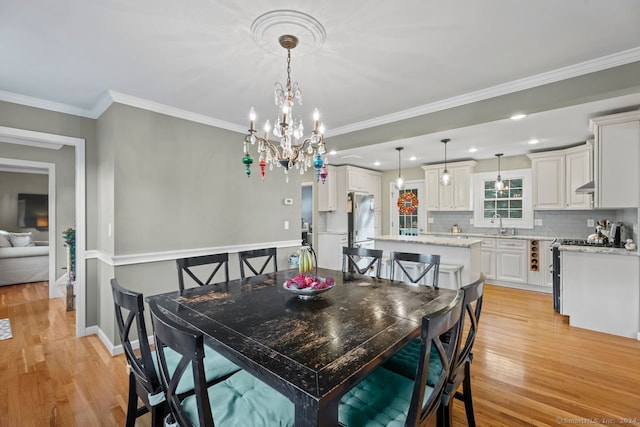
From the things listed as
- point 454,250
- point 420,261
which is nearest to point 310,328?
point 420,261

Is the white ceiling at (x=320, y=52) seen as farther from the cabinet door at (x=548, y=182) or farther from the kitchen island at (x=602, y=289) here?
the cabinet door at (x=548, y=182)

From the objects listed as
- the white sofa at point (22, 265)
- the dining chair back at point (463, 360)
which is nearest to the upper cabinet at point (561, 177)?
the dining chair back at point (463, 360)

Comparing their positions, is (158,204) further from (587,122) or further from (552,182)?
(552,182)

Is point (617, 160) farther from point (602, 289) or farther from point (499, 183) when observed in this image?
point (499, 183)

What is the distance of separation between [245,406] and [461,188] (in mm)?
5908

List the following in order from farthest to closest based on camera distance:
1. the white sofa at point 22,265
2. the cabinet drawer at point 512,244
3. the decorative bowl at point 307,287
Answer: the white sofa at point 22,265 → the cabinet drawer at point 512,244 → the decorative bowl at point 307,287

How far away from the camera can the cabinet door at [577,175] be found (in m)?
4.63

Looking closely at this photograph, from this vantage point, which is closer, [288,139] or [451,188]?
[288,139]

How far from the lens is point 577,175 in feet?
15.7

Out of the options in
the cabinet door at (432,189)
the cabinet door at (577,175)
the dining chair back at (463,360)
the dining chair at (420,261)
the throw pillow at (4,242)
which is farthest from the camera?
the cabinet door at (432,189)

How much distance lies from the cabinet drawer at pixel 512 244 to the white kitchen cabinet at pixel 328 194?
3280 mm

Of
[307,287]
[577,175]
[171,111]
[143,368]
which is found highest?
[171,111]

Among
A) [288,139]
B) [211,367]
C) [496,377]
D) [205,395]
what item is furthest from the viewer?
[496,377]

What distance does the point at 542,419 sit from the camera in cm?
189
